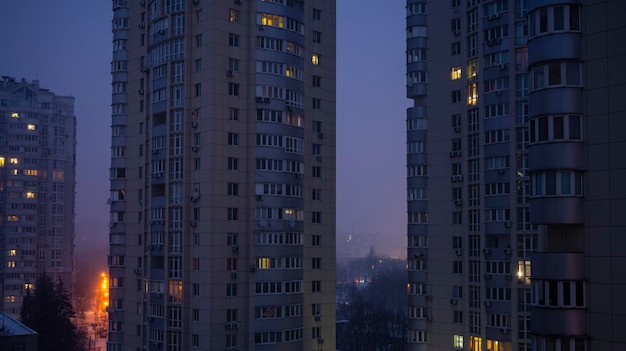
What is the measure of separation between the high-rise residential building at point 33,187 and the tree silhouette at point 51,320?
43965 mm

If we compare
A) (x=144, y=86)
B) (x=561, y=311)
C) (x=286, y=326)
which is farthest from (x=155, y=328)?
(x=561, y=311)

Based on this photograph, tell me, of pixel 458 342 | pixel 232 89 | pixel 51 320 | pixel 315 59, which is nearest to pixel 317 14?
pixel 315 59

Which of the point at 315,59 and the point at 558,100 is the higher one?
the point at 315,59

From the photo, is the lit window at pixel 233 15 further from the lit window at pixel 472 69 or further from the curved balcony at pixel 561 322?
the curved balcony at pixel 561 322

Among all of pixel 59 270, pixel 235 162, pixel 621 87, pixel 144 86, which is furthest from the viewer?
pixel 59 270

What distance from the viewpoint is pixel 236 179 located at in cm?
6644

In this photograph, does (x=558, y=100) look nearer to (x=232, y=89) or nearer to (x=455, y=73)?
(x=232, y=89)

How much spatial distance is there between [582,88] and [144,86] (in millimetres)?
50727

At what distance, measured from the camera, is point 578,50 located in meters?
31.9

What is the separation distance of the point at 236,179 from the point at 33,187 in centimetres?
10579

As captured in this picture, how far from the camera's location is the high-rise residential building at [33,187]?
503ft

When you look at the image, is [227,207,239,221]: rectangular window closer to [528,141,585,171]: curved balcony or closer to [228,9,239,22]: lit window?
[228,9,239,22]: lit window

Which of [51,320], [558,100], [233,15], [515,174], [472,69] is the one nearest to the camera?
[558,100]

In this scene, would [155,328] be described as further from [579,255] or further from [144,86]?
[579,255]
